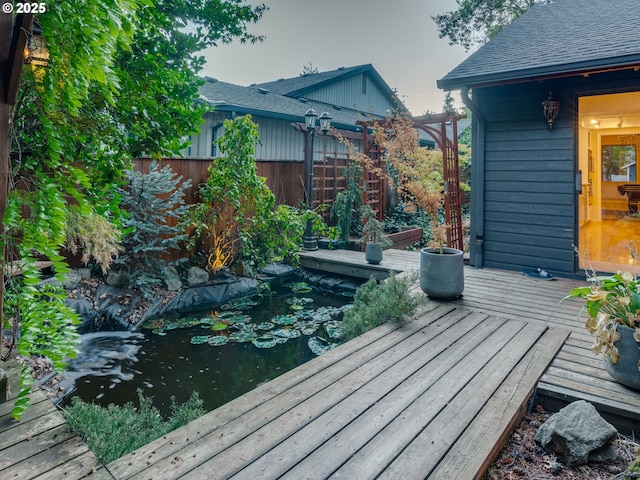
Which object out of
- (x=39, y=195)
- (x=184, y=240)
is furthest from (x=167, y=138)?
(x=184, y=240)

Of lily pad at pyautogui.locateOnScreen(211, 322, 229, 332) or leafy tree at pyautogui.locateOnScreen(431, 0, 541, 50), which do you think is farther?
leafy tree at pyautogui.locateOnScreen(431, 0, 541, 50)

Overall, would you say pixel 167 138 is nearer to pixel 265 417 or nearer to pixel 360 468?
pixel 265 417

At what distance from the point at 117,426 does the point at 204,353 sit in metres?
1.46

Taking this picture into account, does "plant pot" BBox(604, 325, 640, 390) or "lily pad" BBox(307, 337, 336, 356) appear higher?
"plant pot" BBox(604, 325, 640, 390)

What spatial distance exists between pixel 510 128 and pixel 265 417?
15.4 feet

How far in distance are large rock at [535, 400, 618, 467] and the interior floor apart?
96.8 inches

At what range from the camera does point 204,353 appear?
363 cm

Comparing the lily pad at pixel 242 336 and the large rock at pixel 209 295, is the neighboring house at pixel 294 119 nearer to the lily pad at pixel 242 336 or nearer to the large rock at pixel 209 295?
the large rock at pixel 209 295

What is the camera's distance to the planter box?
7875 mm

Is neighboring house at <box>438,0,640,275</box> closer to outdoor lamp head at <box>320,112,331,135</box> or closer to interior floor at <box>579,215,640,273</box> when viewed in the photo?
interior floor at <box>579,215,640,273</box>

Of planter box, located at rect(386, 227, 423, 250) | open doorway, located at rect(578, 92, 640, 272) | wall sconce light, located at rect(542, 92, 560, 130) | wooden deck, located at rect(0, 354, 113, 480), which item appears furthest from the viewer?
planter box, located at rect(386, 227, 423, 250)

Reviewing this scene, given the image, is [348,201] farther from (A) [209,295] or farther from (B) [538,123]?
(B) [538,123]

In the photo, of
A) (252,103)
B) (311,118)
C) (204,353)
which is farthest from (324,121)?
(204,353)

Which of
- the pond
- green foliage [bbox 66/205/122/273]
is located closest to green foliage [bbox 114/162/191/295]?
the pond
